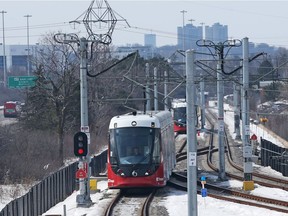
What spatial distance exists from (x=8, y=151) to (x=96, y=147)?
30.5 feet

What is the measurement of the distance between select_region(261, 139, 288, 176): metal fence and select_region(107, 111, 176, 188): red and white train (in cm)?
1042

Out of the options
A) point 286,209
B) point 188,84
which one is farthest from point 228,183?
point 188,84

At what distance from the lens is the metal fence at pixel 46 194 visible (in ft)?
83.7

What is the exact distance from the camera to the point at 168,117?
116ft

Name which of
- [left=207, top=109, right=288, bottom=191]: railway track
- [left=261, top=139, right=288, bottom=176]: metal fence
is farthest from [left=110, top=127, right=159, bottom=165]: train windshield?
[left=261, top=139, right=288, bottom=176]: metal fence

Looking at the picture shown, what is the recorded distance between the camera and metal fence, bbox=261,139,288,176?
3878 centimetres

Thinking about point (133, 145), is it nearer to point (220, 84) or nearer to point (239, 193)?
point (239, 193)

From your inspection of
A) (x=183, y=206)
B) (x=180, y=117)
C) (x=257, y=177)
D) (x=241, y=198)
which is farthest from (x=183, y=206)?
(x=180, y=117)

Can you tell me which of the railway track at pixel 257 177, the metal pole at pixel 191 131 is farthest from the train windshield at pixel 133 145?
the metal pole at pixel 191 131

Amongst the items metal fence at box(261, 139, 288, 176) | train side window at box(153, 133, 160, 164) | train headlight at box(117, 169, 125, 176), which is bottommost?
metal fence at box(261, 139, 288, 176)

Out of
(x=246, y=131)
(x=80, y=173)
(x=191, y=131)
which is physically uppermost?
(x=191, y=131)

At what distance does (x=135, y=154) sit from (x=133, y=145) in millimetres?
341

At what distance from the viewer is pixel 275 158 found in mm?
41156

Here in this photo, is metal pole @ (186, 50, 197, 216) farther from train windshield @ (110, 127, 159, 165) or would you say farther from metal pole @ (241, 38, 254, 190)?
metal pole @ (241, 38, 254, 190)
